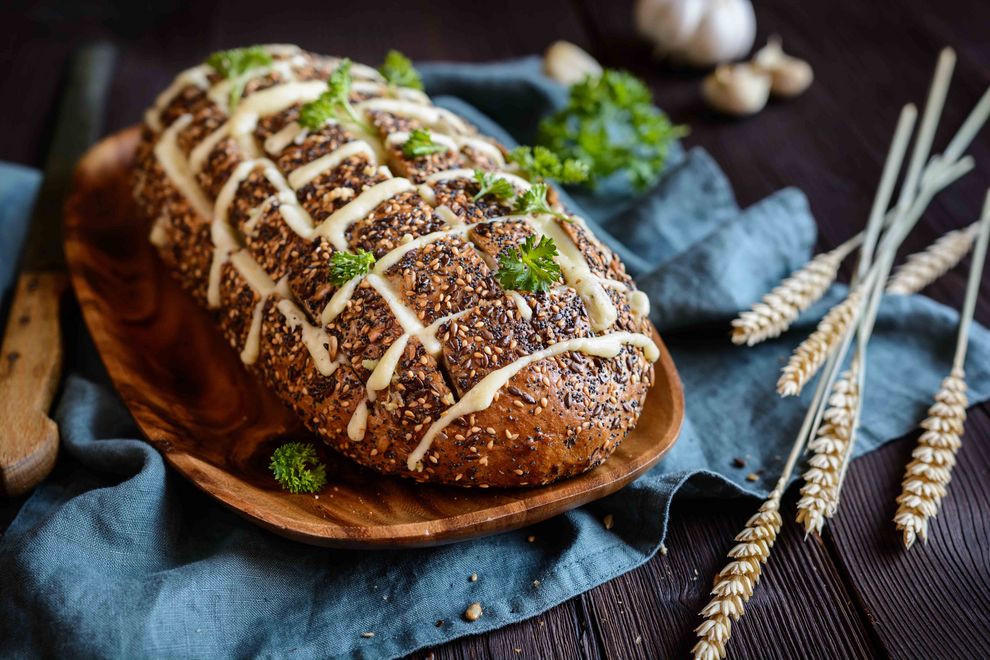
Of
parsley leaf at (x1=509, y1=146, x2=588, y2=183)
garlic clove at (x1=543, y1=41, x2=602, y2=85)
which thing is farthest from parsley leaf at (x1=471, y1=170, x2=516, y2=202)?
garlic clove at (x1=543, y1=41, x2=602, y2=85)

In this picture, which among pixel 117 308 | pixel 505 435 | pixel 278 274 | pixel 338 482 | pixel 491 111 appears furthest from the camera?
pixel 491 111

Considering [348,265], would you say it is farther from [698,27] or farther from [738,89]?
[698,27]

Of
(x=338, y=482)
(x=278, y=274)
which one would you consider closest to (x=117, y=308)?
(x=278, y=274)

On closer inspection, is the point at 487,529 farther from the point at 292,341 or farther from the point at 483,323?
the point at 292,341

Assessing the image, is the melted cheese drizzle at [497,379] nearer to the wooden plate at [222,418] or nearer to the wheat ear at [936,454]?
the wooden plate at [222,418]

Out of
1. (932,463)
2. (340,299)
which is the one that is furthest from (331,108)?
(932,463)

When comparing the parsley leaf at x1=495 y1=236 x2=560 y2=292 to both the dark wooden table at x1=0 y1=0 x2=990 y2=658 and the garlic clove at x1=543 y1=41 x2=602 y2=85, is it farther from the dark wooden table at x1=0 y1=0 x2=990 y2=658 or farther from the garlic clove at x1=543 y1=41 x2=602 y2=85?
the garlic clove at x1=543 y1=41 x2=602 y2=85
